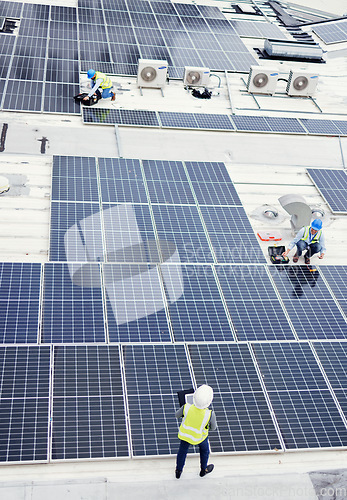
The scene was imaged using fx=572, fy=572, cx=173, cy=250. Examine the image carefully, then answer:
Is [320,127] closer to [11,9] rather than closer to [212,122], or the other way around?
[212,122]

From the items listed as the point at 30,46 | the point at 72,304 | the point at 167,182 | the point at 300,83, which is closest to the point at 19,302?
the point at 72,304

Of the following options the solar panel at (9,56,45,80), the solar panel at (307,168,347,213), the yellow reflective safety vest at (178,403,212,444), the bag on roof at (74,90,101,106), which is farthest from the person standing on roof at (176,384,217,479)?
the solar panel at (9,56,45,80)

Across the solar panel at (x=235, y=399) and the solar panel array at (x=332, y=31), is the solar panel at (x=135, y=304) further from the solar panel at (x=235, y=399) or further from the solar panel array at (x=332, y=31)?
the solar panel array at (x=332, y=31)

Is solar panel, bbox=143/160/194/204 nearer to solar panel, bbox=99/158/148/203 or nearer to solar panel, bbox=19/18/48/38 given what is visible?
solar panel, bbox=99/158/148/203

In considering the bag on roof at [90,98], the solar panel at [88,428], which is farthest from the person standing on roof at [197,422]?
the bag on roof at [90,98]

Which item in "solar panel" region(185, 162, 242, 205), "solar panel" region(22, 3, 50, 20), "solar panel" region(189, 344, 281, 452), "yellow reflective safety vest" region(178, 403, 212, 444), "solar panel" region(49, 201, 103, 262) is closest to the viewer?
"yellow reflective safety vest" region(178, 403, 212, 444)

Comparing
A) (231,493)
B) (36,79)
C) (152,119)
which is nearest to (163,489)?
(231,493)

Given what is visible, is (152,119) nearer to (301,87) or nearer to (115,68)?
(115,68)
